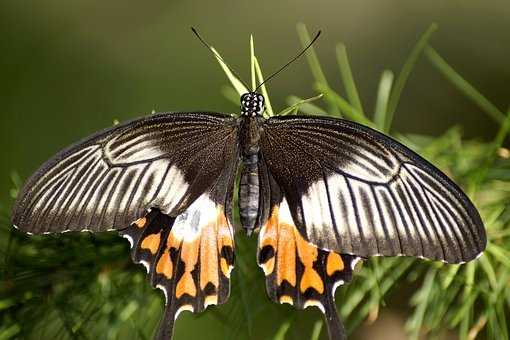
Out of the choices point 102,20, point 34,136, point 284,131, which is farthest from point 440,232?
point 102,20

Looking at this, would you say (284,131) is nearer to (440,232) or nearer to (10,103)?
(440,232)

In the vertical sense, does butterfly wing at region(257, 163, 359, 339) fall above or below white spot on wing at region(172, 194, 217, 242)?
below

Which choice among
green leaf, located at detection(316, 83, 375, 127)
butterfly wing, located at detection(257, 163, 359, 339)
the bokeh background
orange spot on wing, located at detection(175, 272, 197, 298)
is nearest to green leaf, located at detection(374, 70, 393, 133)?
green leaf, located at detection(316, 83, 375, 127)

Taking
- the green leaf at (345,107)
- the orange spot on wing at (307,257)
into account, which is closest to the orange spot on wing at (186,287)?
the orange spot on wing at (307,257)

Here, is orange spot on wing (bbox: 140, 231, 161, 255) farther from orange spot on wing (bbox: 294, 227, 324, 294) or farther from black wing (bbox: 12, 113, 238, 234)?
orange spot on wing (bbox: 294, 227, 324, 294)

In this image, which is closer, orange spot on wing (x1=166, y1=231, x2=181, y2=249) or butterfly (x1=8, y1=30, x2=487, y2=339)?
butterfly (x1=8, y1=30, x2=487, y2=339)

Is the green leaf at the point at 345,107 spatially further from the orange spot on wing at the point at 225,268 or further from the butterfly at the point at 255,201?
the orange spot on wing at the point at 225,268
